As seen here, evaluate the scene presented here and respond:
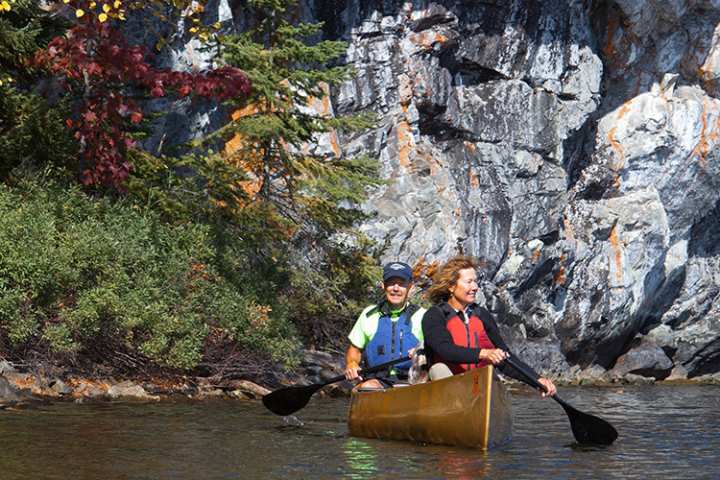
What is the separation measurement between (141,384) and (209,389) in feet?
3.81

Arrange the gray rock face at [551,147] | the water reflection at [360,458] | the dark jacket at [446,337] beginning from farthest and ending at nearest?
the gray rock face at [551,147], the dark jacket at [446,337], the water reflection at [360,458]

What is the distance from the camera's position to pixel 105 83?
53.1 ft

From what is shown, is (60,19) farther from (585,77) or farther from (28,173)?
(585,77)

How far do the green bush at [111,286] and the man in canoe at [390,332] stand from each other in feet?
14.2

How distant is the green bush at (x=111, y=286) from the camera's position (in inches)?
537

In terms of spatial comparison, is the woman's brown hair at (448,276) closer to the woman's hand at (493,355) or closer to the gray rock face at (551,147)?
the woman's hand at (493,355)

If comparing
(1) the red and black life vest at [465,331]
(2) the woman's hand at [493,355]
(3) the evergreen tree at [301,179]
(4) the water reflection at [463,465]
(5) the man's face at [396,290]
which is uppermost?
(3) the evergreen tree at [301,179]

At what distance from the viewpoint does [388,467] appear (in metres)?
8.21

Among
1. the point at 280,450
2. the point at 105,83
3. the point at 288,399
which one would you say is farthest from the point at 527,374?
the point at 105,83

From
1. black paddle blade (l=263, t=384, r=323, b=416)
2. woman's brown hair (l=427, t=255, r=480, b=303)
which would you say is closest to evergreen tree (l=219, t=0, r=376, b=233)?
black paddle blade (l=263, t=384, r=323, b=416)

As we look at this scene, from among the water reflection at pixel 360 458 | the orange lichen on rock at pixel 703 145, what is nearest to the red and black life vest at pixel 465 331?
the water reflection at pixel 360 458

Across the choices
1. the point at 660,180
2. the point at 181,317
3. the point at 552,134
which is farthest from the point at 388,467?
the point at 660,180

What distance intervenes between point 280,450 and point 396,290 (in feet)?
6.76

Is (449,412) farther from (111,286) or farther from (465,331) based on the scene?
(111,286)
